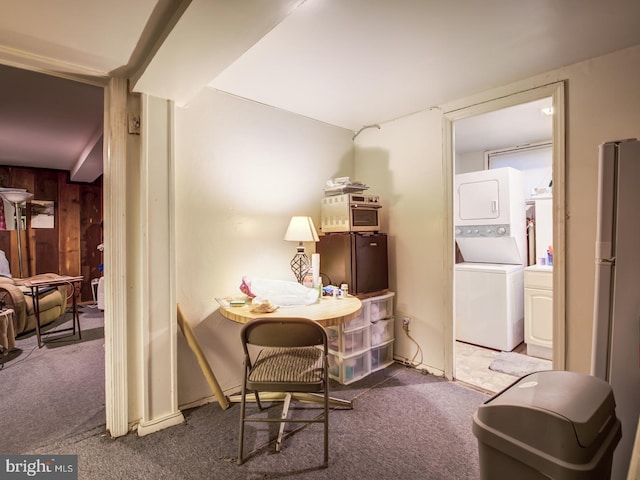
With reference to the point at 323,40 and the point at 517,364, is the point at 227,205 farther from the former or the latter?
the point at 517,364

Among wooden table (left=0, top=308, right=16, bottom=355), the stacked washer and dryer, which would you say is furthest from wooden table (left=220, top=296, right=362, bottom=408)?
wooden table (left=0, top=308, right=16, bottom=355)

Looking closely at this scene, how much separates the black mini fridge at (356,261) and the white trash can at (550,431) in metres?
1.58

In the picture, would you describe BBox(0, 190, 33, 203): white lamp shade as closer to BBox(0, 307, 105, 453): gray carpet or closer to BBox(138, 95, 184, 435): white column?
BBox(0, 307, 105, 453): gray carpet

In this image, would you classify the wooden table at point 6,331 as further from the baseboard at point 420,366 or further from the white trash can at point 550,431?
the white trash can at point 550,431

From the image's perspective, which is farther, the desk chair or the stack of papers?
the stack of papers

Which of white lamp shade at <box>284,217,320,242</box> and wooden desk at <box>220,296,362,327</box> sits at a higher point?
white lamp shade at <box>284,217,320,242</box>

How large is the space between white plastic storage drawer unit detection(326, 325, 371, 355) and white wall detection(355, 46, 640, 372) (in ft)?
1.52

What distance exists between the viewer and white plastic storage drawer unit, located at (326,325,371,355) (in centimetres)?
254

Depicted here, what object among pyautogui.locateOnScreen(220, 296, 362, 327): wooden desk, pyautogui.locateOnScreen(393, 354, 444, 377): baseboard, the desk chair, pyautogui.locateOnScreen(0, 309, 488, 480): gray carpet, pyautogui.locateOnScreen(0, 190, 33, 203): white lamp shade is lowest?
pyautogui.locateOnScreen(0, 309, 488, 480): gray carpet

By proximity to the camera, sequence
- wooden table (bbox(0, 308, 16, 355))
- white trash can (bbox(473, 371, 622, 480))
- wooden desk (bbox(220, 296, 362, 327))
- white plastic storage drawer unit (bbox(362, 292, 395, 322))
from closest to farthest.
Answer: white trash can (bbox(473, 371, 622, 480)), wooden desk (bbox(220, 296, 362, 327)), white plastic storage drawer unit (bbox(362, 292, 395, 322)), wooden table (bbox(0, 308, 16, 355))

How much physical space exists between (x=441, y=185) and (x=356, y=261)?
942 millimetres

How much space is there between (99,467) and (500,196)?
3910 millimetres

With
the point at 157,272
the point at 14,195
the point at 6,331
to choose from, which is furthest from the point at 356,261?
the point at 14,195

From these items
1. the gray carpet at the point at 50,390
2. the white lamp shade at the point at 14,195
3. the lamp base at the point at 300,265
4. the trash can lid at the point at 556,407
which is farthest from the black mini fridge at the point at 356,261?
the white lamp shade at the point at 14,195
